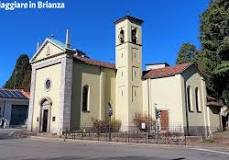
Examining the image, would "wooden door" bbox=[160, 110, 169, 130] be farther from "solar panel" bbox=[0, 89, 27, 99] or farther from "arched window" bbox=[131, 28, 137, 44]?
"solar panel" bbox=[0, 89, 27, 99]

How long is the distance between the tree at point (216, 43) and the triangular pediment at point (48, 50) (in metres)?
15.1

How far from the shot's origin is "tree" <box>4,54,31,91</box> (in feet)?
213

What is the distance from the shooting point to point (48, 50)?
34.7 meters

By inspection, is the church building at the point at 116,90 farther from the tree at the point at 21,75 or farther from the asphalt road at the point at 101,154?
the tree at the point at 21,75

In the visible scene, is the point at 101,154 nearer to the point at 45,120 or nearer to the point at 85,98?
the point at 85,98

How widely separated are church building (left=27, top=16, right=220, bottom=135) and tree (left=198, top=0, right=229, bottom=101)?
322 cm

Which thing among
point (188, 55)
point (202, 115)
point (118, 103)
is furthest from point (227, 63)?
point (188, 55)

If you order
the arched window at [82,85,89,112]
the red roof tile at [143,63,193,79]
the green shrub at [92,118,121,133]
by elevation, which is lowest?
the green shrub at [92,118,121,133]

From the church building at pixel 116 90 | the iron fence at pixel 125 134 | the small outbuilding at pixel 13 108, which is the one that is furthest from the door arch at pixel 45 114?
the small outbuilding at pixel 13 108

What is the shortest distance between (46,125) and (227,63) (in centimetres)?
2020

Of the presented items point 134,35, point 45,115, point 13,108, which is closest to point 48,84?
point 45,115

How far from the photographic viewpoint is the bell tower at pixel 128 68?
113 ft

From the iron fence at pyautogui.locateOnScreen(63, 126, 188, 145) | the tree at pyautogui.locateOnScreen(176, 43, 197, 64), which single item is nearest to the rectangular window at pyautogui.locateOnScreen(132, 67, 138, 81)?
the iron fence at pyautogui.locateOnScreen(63, 126, 188, 145)

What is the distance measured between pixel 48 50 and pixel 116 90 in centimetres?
938
